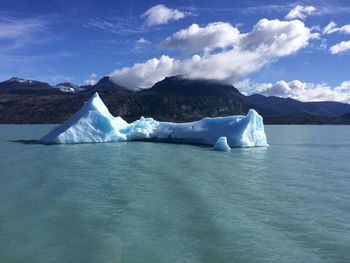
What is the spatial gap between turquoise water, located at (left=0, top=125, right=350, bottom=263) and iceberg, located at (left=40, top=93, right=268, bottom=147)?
11.8 metres

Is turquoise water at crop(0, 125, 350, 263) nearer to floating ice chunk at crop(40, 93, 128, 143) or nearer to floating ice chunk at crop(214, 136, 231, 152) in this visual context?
floating ice chunk at crop(214, 136, 231, 152)

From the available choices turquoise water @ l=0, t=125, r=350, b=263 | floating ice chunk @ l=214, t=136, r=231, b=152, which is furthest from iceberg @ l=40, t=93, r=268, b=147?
turquoise water @ l=0, t=125, r=350, b=263

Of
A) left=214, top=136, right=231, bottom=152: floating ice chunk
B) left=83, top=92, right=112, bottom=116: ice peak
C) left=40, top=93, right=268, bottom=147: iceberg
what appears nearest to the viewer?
A: left=214, top=136, right=231, bottom=152: floating ice chunk

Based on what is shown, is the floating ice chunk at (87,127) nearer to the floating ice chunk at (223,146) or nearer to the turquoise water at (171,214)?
the floating ice chunk at (223,146)

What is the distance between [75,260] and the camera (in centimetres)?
714

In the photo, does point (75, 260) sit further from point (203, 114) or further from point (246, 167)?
point (203, 114)

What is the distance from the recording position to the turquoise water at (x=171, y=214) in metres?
7.61

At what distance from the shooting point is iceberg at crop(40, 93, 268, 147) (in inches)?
1173

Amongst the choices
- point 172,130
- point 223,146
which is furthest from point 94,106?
point 223,146

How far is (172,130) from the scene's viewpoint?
33.9 meters

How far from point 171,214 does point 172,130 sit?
24.0m

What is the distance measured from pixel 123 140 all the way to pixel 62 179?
19524 millimetres

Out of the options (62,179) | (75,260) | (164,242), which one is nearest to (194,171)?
(62,179)

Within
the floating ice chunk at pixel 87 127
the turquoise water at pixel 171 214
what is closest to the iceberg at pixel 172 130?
the floating ice chunk at pixel 87 127
